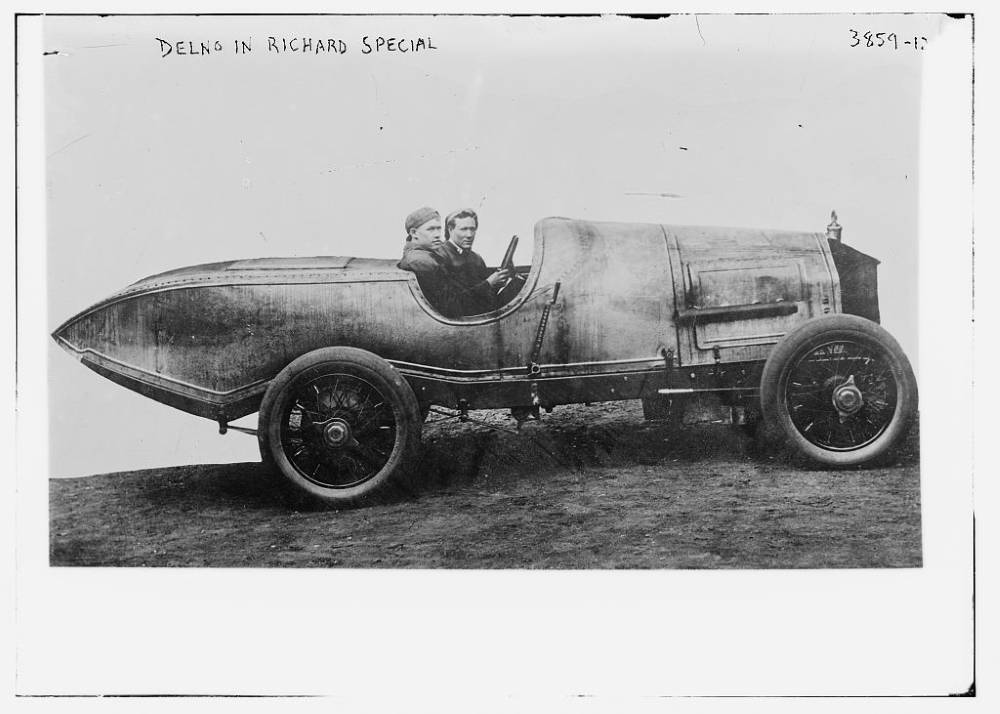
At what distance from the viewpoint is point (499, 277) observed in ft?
11.6

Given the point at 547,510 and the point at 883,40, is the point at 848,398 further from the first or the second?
the point at 883,40

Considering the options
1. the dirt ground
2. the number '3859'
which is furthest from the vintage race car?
the number '3859'

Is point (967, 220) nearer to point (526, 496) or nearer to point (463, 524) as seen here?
point (526, 496)

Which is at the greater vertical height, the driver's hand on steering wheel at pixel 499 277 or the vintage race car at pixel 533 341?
the driver's hand on steering wheel at pixel 499 277

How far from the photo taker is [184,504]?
3.57m

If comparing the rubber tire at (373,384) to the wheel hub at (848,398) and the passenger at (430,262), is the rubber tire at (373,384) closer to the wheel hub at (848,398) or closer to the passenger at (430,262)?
the passenger at (430,262)

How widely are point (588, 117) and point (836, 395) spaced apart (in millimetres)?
1521

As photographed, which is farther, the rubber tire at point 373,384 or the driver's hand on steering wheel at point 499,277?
the driver's hand on steering wheel at point 499,277

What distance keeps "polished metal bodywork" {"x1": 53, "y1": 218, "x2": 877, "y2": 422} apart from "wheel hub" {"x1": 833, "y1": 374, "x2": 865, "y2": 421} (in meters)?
0.32

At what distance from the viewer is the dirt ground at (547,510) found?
3449mm

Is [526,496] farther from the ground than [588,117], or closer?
closer

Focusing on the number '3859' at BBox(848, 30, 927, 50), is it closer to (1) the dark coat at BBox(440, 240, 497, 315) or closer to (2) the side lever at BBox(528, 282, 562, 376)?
(2) the side lever at BBox(528, 282, 562, 376)

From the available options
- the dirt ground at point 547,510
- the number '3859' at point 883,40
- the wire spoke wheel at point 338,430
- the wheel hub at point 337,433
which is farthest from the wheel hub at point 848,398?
the wheel hub at point 337,433
